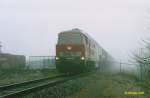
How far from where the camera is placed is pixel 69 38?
88.4 feet

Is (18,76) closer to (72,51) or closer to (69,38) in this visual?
(72,51)

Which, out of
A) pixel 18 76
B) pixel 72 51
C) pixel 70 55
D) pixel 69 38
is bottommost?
pixel 18 76

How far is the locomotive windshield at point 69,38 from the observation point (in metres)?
26.7

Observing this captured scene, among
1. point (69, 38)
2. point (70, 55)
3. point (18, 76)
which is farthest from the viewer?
point (69, 38)

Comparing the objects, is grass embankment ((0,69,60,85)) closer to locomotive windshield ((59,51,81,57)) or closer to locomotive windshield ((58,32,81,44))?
locomotive windshield ((59,51,81,57))

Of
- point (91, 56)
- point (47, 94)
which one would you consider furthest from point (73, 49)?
point (47, 94)

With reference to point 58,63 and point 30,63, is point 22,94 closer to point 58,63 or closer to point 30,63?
point 58,63

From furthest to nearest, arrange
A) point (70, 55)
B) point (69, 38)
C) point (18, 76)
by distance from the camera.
Answer: point (69, 38) → point (18, 76) → point (70, 55)

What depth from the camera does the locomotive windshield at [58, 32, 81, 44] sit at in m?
26.7

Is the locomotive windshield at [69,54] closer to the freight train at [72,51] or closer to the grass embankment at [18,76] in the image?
the freight train at [72,51]

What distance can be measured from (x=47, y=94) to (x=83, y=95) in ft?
4.51

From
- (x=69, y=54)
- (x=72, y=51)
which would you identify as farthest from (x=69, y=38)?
(x=69, y=54)

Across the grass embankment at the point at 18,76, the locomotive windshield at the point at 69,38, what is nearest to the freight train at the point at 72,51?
the locomotive windshield at the point at 69,38

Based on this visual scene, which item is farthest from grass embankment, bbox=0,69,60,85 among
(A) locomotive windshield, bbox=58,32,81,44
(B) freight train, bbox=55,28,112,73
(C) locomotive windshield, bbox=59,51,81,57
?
(A) locomotive windshield, bbox=58,32,81,44
